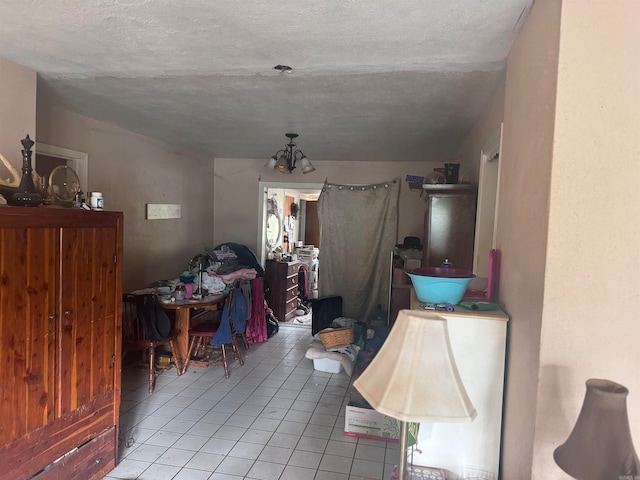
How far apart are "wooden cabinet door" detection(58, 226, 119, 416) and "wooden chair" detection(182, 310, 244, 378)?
4.99ft

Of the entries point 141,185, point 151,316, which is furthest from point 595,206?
point 141,185

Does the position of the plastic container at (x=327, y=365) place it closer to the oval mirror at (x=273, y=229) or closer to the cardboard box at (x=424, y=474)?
the cardboard box at (x=424, y=474)

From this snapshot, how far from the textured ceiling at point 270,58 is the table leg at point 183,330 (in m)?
1.74

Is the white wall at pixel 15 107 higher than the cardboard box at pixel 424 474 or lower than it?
higher

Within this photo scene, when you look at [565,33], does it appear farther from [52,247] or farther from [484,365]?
[52,247]

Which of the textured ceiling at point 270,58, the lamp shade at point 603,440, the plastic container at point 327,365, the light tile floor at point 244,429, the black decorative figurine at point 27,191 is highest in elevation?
the textured ceiling at point 270,58

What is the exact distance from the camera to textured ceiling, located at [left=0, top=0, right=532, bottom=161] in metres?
1.67

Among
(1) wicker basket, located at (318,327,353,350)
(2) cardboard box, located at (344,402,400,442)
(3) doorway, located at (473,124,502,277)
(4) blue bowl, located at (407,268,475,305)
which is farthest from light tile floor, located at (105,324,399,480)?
(3) doorway, located at (473,124,502,277)

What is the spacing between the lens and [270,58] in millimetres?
2148

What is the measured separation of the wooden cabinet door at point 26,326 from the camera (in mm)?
1727

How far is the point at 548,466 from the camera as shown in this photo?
132 cm

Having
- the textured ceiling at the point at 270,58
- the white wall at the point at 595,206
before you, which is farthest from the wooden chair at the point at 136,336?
the white wall at the point at 595,206

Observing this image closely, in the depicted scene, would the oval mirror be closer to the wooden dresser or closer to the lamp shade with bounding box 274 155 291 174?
the wooden dresser

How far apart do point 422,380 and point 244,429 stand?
2161mm
